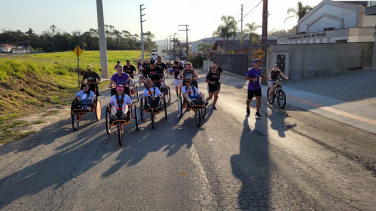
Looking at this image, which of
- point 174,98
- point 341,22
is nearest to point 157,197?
point 174,98

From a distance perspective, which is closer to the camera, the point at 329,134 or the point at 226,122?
the point at 329,134

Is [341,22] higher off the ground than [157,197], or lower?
→ higher

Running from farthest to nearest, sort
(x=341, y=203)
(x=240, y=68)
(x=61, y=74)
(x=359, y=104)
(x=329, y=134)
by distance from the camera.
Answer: (x=240, y=68), (x=61, y=74), (x=359, y=104), (x=329, y=134), (x=341, y=203)

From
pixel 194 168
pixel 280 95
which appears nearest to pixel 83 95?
pixel 194 168

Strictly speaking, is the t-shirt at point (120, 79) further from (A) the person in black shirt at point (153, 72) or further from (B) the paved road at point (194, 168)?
(B) the paved road at point (194, 168)

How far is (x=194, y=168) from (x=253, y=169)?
1066 mm

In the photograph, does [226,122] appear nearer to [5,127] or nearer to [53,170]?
[53,170]

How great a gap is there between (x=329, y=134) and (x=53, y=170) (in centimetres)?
671

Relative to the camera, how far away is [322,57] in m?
21.6

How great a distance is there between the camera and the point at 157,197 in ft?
14.2

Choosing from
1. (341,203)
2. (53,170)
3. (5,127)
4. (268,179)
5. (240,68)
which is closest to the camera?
(341,203)

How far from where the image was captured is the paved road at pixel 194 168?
13.9 feet

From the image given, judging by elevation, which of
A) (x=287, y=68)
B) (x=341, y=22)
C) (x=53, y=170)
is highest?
(x=341, y=22)

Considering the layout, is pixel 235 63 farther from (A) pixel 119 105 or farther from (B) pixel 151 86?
(A) pixel 119 105
